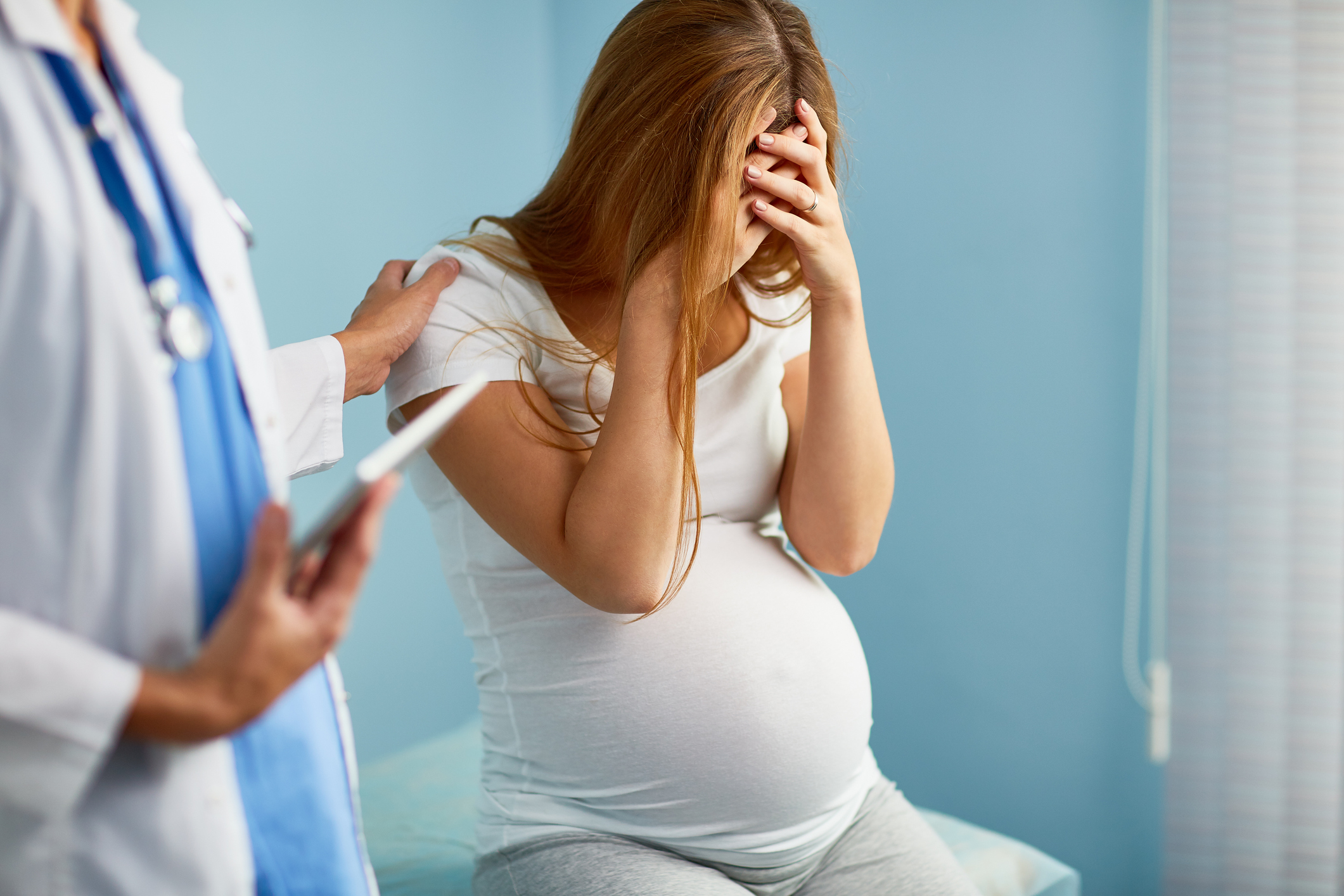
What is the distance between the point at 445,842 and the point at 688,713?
0.61m

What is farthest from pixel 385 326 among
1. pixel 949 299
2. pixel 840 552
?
pixel 949 299

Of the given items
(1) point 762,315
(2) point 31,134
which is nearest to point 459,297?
(1) point 762,315

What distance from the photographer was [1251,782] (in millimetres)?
1459

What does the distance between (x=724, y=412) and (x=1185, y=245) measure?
0.89 meters

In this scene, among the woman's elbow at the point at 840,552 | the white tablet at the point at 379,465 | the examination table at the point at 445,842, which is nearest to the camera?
the white tablet at the point at 379,465

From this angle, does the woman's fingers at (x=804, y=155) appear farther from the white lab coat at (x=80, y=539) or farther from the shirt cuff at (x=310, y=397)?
the white lab coat at (x=80, y=539)

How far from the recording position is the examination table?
4.03 ft

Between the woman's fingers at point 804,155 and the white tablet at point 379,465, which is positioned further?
the woman's fingers at point 804,155

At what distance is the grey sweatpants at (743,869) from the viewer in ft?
2.82

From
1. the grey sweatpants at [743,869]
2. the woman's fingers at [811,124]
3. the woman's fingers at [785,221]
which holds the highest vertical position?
the woman's fingers at [811,124]

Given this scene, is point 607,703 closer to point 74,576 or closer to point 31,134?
point 74,576

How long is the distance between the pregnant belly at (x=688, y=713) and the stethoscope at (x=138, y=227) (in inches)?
19.5

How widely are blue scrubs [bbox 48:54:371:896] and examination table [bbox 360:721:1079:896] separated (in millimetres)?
658

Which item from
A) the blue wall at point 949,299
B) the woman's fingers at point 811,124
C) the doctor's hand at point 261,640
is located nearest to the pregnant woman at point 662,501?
the woman's fingers at point 811,124
